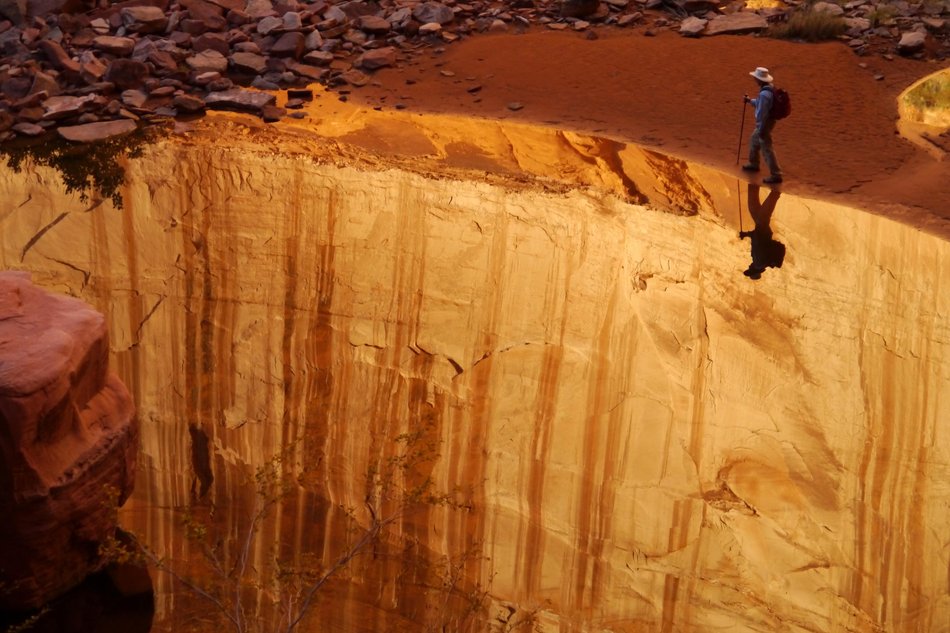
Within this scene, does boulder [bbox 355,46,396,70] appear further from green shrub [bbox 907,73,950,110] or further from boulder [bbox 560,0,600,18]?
green shrub [bbox 907,73,950,110]

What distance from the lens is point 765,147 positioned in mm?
10391

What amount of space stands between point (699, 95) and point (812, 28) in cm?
186

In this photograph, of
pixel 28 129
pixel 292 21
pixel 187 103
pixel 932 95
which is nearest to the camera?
pixel 28 129

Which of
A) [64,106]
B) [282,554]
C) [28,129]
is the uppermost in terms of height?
[64,106]

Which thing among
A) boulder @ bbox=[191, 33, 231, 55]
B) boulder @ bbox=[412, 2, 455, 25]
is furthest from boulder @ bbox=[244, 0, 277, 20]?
boulder @ bbox=[412, 2, 455, 25]

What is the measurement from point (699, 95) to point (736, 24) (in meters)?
1.80

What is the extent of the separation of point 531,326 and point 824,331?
6.52ft

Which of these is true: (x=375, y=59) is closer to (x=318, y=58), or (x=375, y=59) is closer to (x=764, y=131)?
(x=318, y=58)

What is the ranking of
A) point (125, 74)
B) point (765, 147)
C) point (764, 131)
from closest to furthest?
point (764, 131) < point (765, 147) < point (125, 74)

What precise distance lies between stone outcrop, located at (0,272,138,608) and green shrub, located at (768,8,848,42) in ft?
31.6

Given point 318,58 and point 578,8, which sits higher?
point 578,8

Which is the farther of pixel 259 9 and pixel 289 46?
pixel 259 9

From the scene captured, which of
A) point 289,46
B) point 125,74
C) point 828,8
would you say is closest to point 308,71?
point 289,46

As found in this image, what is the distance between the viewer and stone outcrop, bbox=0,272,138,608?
5188mm
